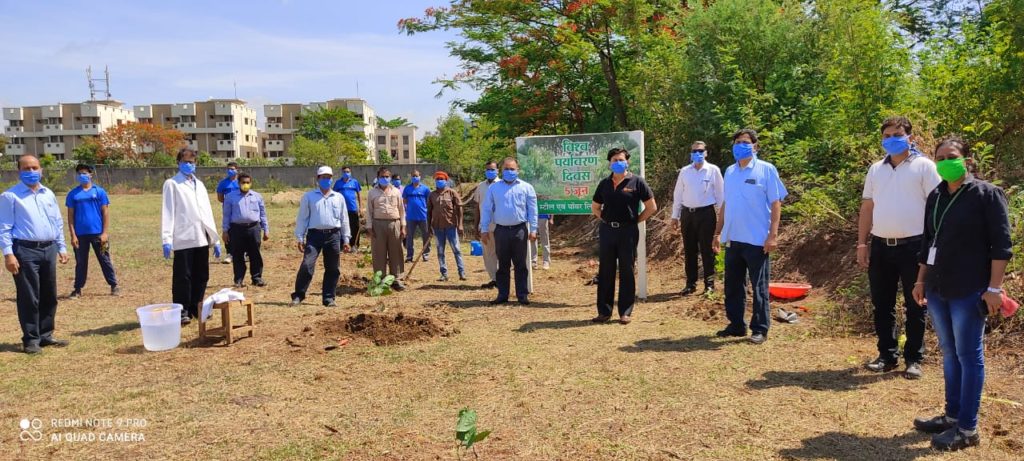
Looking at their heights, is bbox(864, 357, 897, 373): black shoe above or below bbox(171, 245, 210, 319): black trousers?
below

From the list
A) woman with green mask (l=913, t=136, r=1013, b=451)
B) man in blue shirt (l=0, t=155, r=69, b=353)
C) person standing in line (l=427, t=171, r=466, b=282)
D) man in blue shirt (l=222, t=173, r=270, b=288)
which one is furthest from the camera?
person standing in line (l=427, t=171, r=466, b=282)

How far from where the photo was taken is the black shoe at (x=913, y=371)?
5246 mm

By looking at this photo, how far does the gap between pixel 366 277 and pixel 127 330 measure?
12.9ft

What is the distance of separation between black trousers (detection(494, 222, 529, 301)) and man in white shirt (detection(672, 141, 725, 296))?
1966 millimetres

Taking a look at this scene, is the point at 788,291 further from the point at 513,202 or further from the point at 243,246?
the point at 243,246

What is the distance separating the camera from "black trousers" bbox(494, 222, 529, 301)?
894 centimetres

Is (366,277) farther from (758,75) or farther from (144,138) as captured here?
(144,138)

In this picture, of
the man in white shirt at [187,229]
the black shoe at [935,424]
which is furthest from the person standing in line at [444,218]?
the black shoe at [935,424]

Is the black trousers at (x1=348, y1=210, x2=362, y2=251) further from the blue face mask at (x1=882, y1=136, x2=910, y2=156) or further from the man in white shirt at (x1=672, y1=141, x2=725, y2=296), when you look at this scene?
the blue face mask at (x1=882, y1=136, x2=910, y2=156)

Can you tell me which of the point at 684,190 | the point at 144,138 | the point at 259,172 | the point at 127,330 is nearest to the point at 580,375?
the point at 684,190

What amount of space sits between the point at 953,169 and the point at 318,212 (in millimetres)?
6916

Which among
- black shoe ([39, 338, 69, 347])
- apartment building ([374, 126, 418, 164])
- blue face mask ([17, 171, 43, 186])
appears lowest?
black shoe ([39, 338, 69, 347])

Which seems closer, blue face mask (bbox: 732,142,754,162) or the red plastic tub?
blue face mask (bbox: 732,142,754,162)

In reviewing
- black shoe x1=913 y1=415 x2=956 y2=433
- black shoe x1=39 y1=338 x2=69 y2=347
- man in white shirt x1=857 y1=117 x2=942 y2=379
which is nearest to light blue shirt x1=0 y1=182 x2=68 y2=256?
black shoe x1=39 y1=338 x2=69 y2=347
